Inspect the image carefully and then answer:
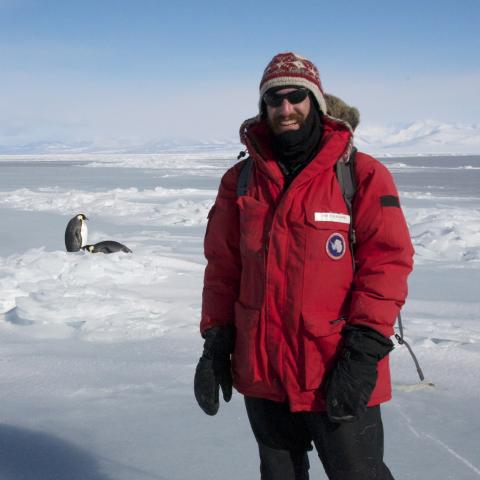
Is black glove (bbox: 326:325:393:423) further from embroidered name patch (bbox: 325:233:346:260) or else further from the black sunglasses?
the black sunglasses

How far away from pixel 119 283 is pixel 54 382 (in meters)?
2.45

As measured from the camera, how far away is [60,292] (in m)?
4.86

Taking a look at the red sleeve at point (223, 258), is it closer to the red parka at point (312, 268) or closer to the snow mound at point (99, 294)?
the red parka at point (312, 268)

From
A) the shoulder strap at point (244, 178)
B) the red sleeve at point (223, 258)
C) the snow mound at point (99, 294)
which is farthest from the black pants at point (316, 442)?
the snow mound at point (99, 294)

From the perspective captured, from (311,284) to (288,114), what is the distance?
0.44 m

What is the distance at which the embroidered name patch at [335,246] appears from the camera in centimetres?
146

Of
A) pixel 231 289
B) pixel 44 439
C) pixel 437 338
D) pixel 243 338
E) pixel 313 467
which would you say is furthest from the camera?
pixel 437 338

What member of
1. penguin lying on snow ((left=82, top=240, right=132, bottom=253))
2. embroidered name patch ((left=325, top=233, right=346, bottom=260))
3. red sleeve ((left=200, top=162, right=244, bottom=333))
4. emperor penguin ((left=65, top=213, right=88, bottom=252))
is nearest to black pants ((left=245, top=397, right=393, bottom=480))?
red sleeve ((left=200, top=162, right=244, bottom=333))

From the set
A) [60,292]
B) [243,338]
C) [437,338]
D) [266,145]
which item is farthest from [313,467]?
[60,292]

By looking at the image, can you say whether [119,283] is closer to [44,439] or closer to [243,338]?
[44,439]

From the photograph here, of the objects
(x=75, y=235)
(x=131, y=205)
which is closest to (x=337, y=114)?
(x=75, y=235)

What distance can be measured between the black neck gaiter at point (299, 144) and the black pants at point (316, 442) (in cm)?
64

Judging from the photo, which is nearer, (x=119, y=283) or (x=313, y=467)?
(x=313, y=467)

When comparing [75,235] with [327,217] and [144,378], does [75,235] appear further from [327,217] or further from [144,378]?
[327,217]
